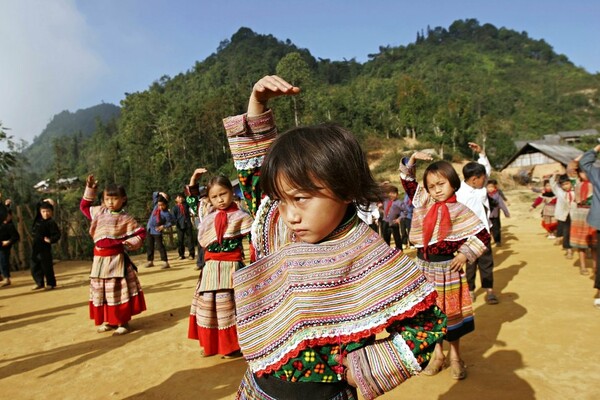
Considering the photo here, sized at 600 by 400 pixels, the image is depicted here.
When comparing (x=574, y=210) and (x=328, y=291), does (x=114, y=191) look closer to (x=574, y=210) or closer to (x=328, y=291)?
(x=328, y=291)

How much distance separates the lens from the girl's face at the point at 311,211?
1305mm

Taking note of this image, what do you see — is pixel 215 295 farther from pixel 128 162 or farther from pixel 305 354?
pixel 128 162

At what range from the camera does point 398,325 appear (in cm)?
130

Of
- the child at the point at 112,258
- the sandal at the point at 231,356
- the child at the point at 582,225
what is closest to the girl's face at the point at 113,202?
the child at the point at 112,258

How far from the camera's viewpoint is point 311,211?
1309mm

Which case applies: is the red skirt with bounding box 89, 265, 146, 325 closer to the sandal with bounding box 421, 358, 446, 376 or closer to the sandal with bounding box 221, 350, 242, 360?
the sandal with bounding box 221, 350, 242, 360

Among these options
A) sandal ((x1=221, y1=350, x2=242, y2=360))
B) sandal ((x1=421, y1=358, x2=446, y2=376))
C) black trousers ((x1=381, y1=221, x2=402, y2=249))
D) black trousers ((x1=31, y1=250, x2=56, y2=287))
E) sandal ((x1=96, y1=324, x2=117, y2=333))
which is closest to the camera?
sandal ((x1=421, y1=358, x2=446, y2=376))

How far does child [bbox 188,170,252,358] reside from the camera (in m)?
4.47

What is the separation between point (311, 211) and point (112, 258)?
4900 mm

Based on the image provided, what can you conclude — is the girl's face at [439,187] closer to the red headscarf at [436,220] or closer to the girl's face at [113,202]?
the red headscarf at [436,220]

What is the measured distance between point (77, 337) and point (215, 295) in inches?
103

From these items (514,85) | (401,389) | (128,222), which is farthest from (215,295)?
(514,85)

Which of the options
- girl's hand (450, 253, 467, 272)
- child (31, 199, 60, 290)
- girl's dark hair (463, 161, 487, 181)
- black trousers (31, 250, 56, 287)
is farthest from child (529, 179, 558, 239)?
black trousers (31, 250, 56, 287)

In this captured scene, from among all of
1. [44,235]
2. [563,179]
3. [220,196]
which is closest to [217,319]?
[220,196]
